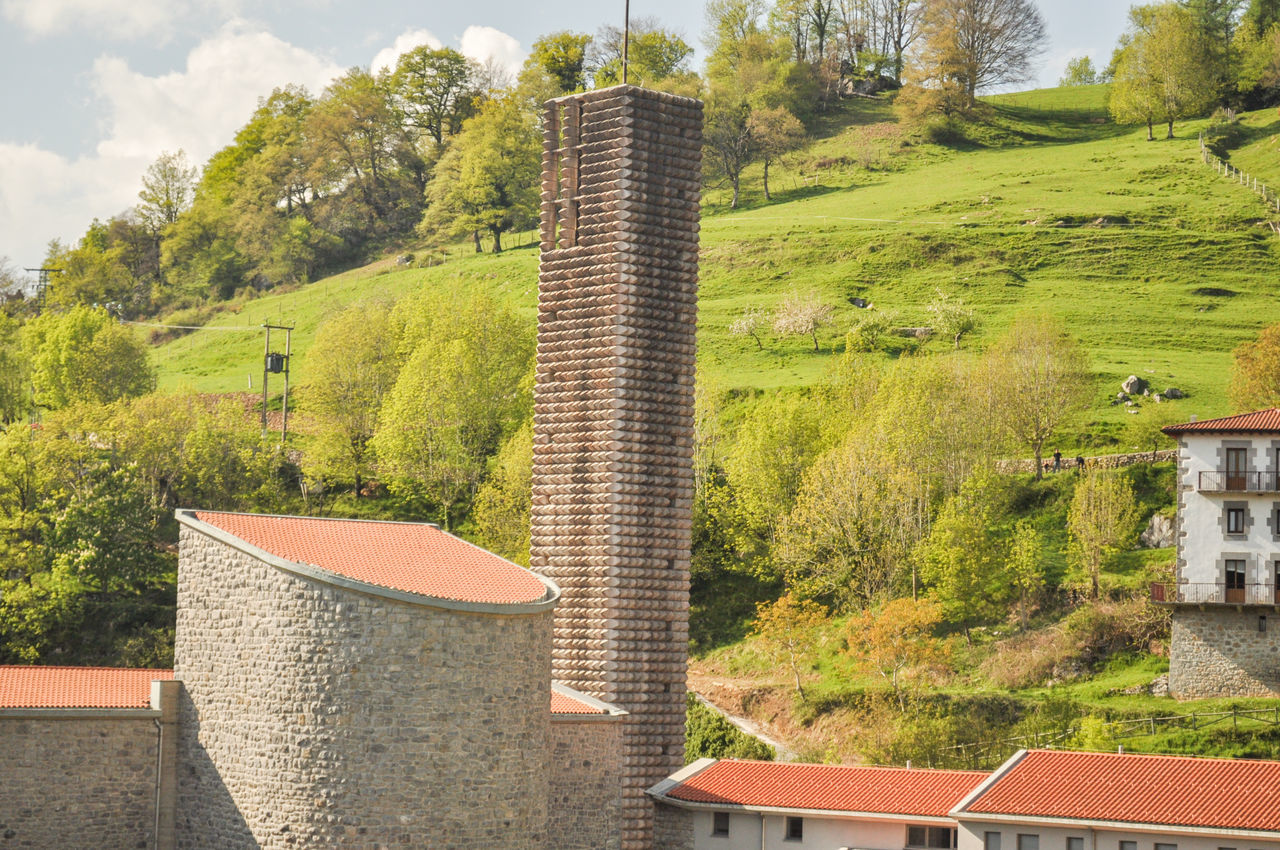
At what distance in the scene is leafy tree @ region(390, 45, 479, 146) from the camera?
387 feet

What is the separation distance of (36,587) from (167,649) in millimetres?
5285

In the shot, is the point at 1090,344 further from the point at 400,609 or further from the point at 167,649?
the point at 400,609

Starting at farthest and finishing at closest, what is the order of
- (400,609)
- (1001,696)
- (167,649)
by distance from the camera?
(167,649) → (1001,696) → (400,609)

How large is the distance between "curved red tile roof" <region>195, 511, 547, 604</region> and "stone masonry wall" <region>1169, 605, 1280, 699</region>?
22.0 m

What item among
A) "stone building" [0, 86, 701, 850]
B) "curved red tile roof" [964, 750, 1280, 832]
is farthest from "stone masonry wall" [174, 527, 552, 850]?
"curved red tile roof" [964, 750, 1280, 832]

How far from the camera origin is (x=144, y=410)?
6259 cm

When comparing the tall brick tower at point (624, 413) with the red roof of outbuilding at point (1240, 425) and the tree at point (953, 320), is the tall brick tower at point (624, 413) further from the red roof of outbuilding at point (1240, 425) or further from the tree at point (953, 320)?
the tree at point (953, 320)

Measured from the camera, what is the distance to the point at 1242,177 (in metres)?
84.2

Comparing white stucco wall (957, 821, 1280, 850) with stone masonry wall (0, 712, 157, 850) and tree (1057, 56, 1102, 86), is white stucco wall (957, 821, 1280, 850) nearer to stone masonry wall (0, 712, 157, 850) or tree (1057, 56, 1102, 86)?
stone masonry wall (0, 712, 157, 850)

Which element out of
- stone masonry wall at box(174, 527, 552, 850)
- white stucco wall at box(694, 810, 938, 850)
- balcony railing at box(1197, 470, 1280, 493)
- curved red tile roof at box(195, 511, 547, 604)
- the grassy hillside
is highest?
the grassy hillside

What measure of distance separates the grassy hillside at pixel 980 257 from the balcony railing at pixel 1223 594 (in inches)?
645

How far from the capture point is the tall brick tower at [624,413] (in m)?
31.3

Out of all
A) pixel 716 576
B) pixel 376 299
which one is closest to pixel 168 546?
pixel 716 576

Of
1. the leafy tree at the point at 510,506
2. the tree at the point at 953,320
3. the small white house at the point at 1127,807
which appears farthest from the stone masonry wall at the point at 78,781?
the tree at the point at 953,320
